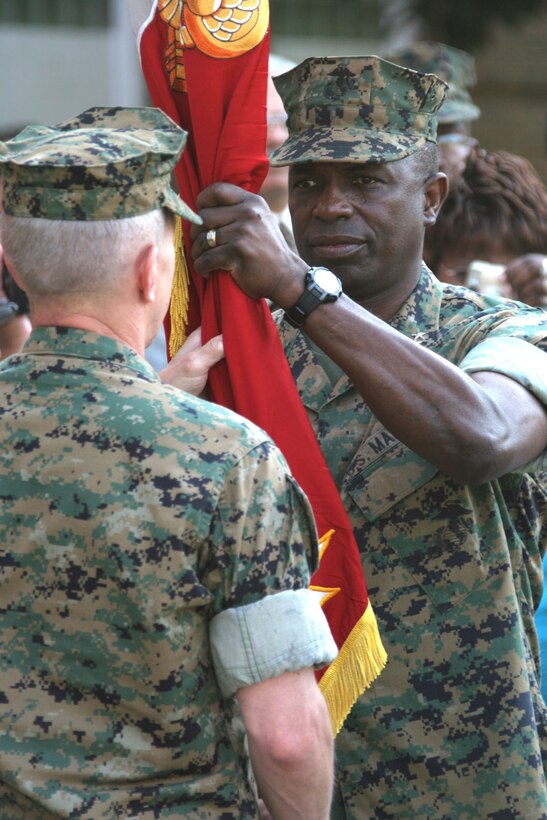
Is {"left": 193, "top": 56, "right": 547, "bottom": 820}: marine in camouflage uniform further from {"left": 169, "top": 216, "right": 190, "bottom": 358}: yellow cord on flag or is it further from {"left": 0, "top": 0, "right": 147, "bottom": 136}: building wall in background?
{"left": 0, "top": 0, "right": 147, "bottom": 136}: building wall in background

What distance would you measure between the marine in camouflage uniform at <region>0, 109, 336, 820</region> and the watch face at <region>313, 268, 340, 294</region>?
1.80 ft

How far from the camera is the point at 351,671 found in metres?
2.43

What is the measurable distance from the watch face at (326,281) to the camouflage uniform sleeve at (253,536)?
56 cm

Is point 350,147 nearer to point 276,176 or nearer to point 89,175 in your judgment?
point 89,175

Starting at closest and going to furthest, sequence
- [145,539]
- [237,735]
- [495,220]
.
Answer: [145,539] < [237,735] < [495,220]

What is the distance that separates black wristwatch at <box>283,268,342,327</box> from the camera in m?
2.40

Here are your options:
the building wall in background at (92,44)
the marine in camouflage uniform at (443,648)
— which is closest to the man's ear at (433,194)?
the marine in camouflage uniform at (443,648)

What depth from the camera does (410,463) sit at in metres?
2.61

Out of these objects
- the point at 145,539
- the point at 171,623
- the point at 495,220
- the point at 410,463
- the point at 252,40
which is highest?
the point at 252,40

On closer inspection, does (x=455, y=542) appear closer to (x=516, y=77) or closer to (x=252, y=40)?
(x=252, y=40)

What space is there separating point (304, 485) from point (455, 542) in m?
0.35

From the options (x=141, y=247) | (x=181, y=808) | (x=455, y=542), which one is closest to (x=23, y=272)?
(x=141, y=247)

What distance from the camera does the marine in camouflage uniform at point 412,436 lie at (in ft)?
7.89

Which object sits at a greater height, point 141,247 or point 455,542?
point 141,247
